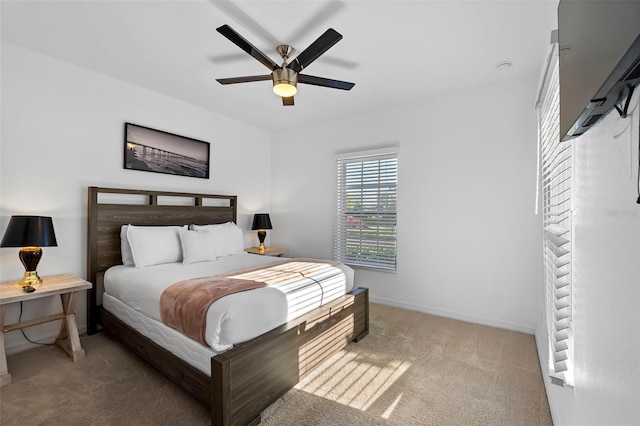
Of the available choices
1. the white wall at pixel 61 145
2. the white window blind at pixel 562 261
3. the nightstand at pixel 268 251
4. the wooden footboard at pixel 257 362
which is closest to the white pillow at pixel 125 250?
the white wall at pixel 61 145

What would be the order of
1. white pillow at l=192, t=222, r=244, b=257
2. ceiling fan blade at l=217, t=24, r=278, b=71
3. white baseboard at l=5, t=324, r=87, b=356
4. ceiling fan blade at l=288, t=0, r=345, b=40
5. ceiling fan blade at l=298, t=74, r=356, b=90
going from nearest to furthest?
ceiling fan blade at l=217, t=24, r=278, b=71 → ceiling fan blade at l=288, t=0, r=345, b=40 → ceiling fan blade at l=298, t=74, r=356, b=90 → white baseboard at l=5, t=324, r=87, b=356 → white pillow at l=192, t=222, r=244, b=257

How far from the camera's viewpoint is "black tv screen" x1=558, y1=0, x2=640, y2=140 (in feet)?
1.86

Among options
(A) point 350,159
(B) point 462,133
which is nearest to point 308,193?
(A) point 350,159

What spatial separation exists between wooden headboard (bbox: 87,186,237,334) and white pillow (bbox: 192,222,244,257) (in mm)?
328

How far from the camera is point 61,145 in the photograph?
111 inches

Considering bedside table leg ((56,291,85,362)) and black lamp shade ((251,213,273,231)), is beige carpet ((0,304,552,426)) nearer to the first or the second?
bedside table leg ((56,291,85,362))

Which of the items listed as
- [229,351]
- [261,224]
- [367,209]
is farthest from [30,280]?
[367,209]

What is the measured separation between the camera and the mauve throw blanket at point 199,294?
176 cm

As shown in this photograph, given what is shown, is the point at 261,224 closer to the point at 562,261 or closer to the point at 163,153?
the point at 163,153

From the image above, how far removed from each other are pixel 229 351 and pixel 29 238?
6.25 ft

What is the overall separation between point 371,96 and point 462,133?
3.67 feet

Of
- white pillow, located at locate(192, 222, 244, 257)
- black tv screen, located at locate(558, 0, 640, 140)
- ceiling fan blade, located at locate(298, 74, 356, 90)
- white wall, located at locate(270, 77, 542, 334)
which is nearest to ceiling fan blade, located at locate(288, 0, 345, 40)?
ceiling fan blade, located at locate(298, 74, 356, 90)

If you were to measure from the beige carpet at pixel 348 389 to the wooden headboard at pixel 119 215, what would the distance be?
2.30 ft

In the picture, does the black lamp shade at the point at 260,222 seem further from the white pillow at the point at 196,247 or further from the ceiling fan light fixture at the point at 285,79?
the ceiling fan light fixture at the point at 285,79
